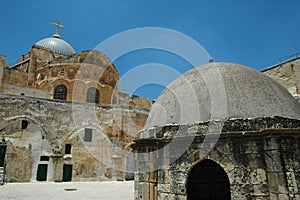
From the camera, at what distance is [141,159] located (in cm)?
527

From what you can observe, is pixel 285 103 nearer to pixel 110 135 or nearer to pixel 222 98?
pixel 222 98

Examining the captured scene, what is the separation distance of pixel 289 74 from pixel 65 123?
1639cm

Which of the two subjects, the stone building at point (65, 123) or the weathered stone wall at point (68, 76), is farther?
the weathered stone wall at point (68, 76)

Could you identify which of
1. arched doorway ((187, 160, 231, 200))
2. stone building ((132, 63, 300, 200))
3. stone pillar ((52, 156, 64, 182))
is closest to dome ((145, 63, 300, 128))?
stone building ((132, 63, 300, 200))

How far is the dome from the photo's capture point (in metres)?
4.64

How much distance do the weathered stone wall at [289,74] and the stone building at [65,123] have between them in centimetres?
1348

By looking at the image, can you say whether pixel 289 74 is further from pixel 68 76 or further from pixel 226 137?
pixel 68 76

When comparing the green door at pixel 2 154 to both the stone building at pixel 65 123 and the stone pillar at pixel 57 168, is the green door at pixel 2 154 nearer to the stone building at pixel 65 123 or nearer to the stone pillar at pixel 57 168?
the stone building at pixel 65 123

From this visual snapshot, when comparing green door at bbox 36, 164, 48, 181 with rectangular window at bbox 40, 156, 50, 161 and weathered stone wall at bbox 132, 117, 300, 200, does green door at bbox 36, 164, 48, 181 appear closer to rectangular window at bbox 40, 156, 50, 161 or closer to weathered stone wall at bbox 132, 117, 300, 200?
rectangular window at bbox 40, 156, 50, 161

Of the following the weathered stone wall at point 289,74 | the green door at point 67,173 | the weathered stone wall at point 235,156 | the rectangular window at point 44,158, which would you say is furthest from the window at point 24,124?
the weathered stone wall at point 289,74

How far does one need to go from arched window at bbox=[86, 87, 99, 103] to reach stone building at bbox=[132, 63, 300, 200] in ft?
63.9

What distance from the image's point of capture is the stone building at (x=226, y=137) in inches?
157

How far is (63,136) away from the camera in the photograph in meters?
19.3

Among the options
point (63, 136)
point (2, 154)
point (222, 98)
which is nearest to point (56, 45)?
point (63, 136)
